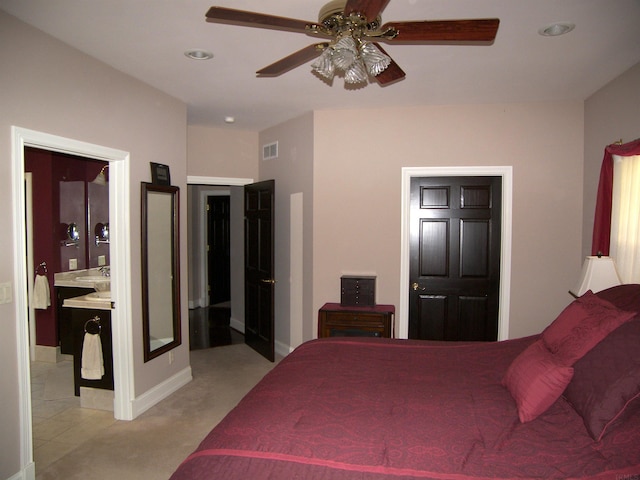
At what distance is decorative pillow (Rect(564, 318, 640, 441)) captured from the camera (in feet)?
5.12

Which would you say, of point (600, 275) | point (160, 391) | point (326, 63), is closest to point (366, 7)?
point (326, 63)

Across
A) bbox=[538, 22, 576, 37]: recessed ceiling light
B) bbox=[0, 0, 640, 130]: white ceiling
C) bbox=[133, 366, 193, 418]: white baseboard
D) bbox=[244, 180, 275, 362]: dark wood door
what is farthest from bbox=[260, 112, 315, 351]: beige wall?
bbox=[538, 22, 576, 37]: recessed ceiling light

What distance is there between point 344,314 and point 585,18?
9.35 feet

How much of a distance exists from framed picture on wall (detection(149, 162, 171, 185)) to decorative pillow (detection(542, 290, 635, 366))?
3.16 meters

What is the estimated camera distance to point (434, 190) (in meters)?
4.31

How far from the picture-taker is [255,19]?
70.9 inches

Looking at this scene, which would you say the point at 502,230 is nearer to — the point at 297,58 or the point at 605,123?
the point at 605,123

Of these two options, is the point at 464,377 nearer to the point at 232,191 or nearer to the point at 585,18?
the point at 585,18

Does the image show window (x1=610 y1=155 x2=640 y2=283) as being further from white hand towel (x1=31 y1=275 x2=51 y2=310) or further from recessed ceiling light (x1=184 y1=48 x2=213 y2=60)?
white hand towel (x1=31 y1=275 x2=51 y2=310)

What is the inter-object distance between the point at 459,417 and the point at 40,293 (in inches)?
179

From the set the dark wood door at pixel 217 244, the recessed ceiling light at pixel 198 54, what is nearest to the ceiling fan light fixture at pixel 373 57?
the recessed ceiling light at pixel 198 54

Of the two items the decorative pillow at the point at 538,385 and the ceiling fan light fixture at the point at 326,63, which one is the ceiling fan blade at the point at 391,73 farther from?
the decorative pillow at the point at 538,385

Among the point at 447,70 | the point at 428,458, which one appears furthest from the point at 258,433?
the point at 447,70

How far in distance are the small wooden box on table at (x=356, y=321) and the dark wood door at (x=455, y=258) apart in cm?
49
